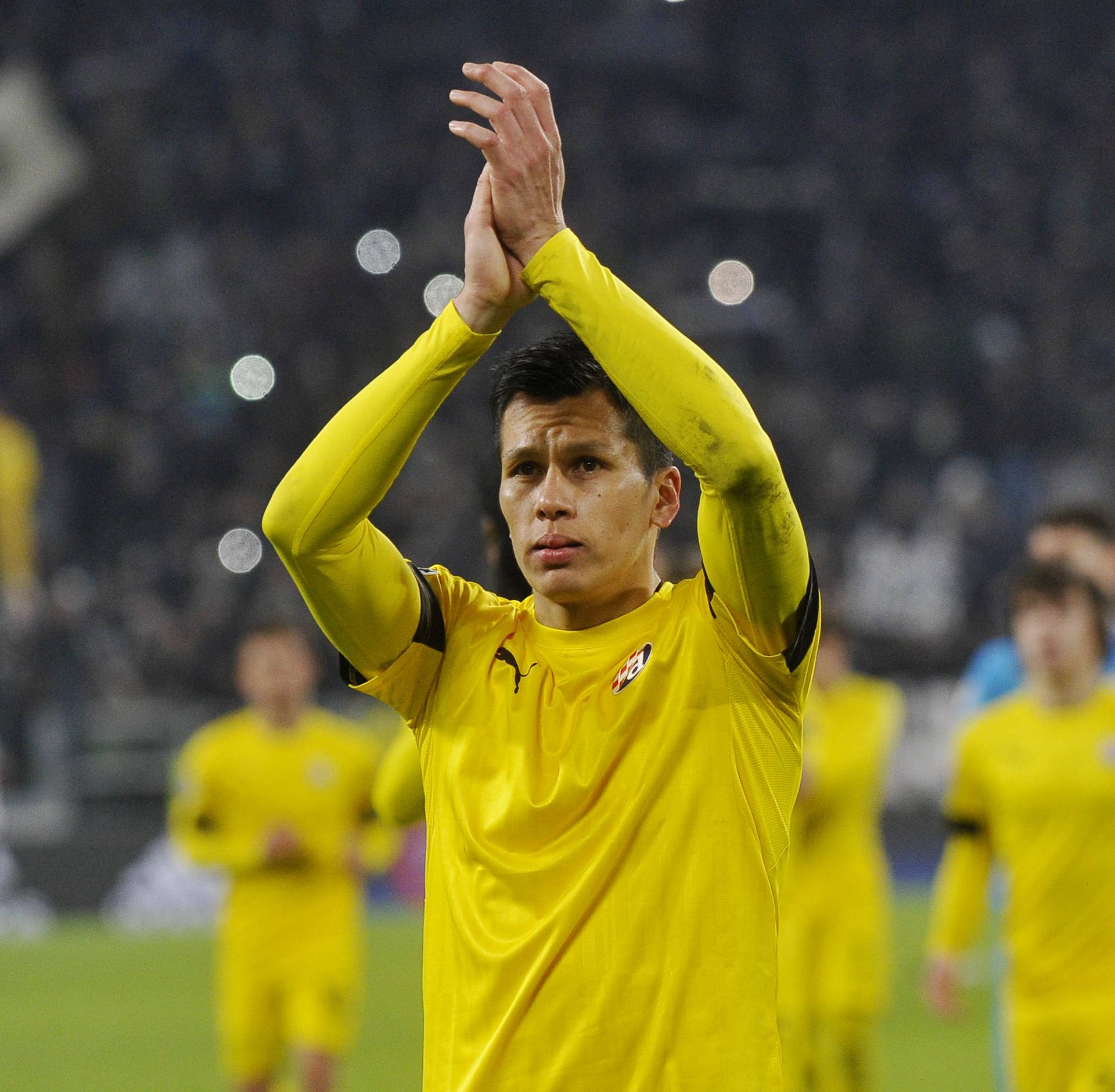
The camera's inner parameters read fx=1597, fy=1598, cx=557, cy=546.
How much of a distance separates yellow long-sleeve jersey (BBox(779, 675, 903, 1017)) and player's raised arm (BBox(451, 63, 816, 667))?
15.3 feet

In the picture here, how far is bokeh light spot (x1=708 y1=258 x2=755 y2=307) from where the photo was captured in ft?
64.4

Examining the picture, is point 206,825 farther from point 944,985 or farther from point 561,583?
point 561,583

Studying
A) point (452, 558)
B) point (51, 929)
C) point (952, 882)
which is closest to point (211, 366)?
point (452, 558)

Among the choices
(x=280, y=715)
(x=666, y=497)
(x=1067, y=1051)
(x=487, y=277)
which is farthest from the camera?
(x=280, y=715)

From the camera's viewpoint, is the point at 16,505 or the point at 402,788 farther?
the point at 16,505

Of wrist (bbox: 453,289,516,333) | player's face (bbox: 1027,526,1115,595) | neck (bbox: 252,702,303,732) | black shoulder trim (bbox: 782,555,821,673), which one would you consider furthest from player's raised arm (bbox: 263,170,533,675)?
neck (bbox: 252,702,303,732)

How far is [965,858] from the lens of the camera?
16.6ft

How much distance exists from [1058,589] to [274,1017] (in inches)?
145

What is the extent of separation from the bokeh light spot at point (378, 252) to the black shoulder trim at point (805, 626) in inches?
679

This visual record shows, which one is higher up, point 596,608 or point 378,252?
point 378,252

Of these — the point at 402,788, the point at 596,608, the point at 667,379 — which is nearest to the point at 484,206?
the point at 667,379

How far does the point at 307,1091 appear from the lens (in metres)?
6.14

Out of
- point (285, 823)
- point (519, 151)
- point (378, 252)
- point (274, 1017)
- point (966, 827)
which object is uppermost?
point (378, 252)

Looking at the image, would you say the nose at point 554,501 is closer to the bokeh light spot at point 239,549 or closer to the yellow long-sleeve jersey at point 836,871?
the yellow long-sleeve jersey at point 836,871
